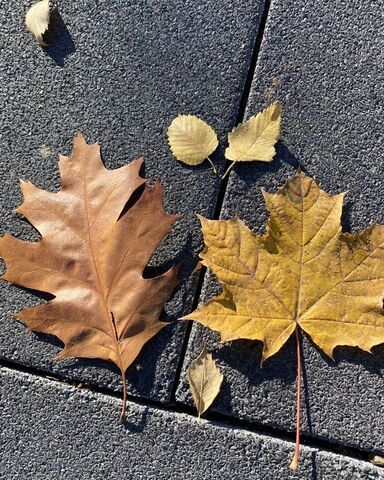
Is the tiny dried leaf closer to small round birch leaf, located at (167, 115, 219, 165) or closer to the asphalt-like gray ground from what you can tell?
the asphalt-like gray ground

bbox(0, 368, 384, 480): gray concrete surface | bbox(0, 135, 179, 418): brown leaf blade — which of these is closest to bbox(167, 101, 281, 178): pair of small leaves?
bbox(0, 135, 179, 418): brown leaf blade

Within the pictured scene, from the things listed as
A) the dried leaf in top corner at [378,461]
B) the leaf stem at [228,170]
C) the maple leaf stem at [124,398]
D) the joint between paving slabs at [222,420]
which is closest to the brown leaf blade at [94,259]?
the maple leaf stem at [124,398]

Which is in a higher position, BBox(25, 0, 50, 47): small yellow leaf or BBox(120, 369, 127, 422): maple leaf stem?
BBox(25, 0, 50, 47): small yellow leaf

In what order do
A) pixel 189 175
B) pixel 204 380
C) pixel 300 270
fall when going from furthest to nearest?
pixel 189 175 → pixel 204 380 → pixel 300 270

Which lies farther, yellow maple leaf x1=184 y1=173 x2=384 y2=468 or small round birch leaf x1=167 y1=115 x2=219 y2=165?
small round birch leaf x1=167 y1=115 x2=219 y2=165

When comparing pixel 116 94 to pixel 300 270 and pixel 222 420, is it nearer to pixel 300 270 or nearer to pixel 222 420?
pixel 300 270

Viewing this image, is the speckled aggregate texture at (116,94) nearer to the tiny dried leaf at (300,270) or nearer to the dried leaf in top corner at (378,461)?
the tiny dried leaf at (300,270)

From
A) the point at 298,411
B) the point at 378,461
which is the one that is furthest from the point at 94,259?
the point at 378,461
